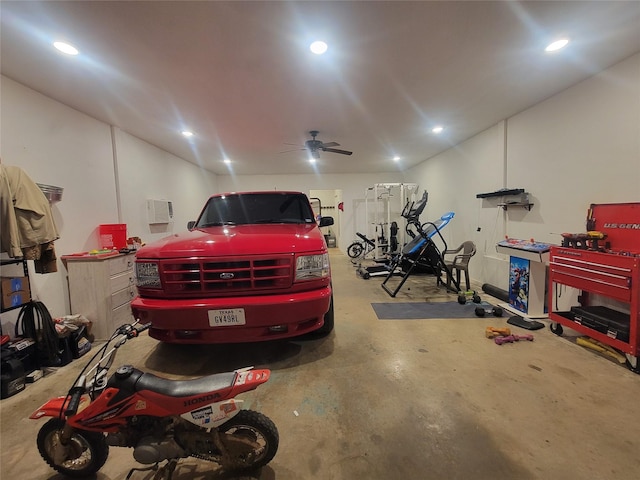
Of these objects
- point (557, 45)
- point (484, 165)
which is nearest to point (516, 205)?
point (484, 165)

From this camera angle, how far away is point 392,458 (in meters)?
1.30

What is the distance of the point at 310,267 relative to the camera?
1.95 m

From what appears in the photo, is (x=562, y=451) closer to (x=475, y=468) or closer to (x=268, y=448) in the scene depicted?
(x=475, y=468)

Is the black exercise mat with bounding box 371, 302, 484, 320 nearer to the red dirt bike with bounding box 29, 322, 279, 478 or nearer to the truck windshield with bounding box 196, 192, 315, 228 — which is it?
the truck windshield with bounding box 196, 192, 315, 228

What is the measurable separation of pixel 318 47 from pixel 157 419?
108 inches

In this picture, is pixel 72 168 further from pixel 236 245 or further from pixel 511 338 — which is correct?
pixel 511 338

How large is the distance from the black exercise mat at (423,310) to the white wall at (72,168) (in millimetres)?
3770

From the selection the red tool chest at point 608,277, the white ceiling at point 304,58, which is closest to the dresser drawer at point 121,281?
the white ceiling at point 304,58

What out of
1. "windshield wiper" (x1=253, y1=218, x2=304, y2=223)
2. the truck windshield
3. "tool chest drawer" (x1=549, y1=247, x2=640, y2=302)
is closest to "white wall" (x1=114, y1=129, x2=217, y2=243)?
the truck windshield

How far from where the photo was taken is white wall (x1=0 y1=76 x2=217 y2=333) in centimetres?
251

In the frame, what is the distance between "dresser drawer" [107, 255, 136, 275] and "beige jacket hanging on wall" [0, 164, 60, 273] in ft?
1.95

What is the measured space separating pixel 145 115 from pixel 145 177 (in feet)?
4.89

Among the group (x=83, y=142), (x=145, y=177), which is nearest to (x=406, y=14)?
(x=83, y=142)

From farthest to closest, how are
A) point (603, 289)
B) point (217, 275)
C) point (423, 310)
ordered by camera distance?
point (423, 310) → point (603, 289) → point (217, 275)
